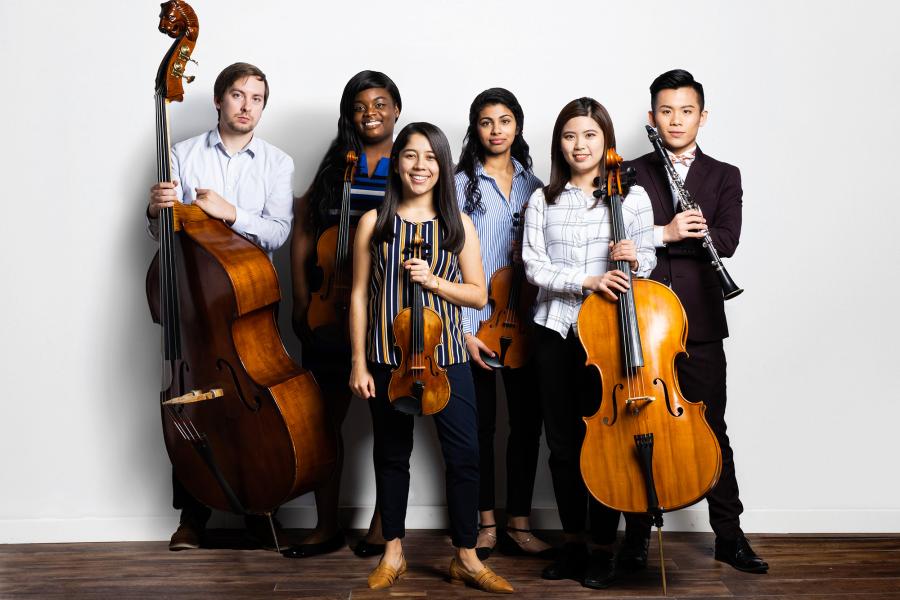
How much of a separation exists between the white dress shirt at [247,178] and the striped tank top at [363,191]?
7.4 inches

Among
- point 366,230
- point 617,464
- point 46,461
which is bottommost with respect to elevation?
point 46,461

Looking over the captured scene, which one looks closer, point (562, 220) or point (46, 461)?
point (562, 220)

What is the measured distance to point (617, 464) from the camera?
2.24 m

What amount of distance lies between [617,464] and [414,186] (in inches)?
37.9

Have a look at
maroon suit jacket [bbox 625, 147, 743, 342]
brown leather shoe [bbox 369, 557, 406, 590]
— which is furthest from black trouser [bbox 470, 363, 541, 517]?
maroon suit jacket [bbox 625, 147, 743, 342]

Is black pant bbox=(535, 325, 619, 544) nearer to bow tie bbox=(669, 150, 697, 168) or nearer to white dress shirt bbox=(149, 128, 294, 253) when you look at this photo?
bow tie bbox=(669, 150, 697, 168)

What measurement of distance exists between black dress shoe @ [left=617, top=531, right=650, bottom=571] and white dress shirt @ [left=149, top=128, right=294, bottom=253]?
1.50 metres

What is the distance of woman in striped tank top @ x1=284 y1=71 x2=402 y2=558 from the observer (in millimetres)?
2674

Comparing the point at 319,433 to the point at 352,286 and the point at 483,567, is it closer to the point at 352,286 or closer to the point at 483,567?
the point at 352,286

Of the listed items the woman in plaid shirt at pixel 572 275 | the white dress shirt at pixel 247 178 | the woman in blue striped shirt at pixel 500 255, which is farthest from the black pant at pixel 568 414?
the white dress shirt at pixel 247 178

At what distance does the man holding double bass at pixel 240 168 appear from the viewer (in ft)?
8.61

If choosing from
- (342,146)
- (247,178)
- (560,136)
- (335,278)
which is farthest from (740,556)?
(247,178)

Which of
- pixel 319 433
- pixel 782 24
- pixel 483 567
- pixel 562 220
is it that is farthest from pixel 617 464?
pixel 782 24

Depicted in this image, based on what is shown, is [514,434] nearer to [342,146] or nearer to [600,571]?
[600,571]
